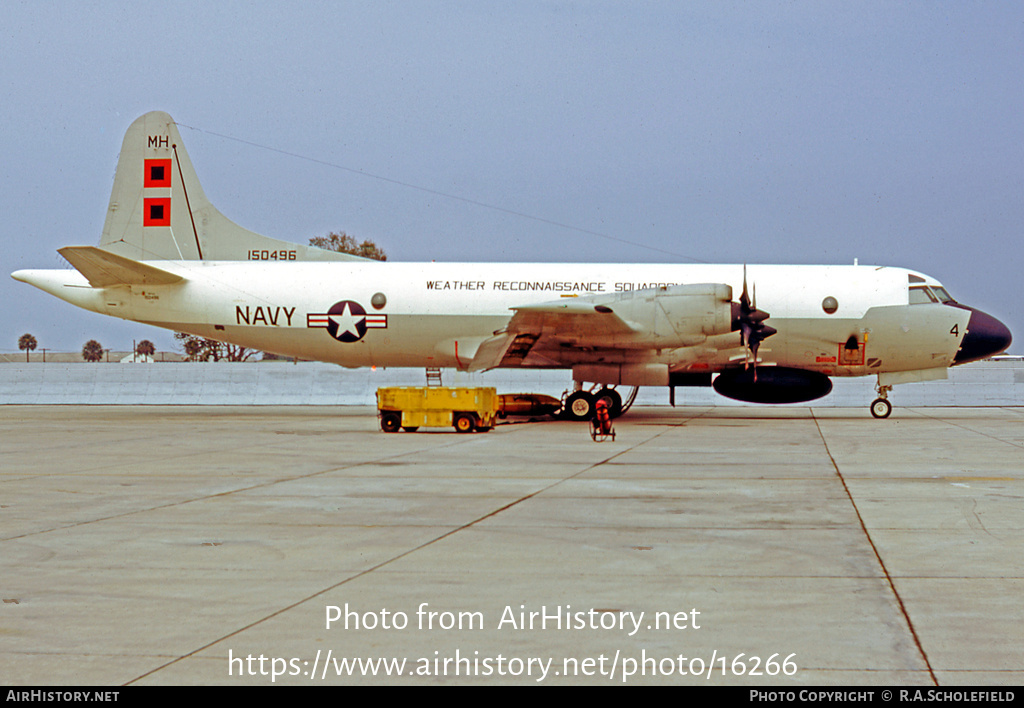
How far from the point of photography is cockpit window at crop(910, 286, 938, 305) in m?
26.2

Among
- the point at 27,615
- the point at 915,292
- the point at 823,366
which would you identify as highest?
the point at 915,292

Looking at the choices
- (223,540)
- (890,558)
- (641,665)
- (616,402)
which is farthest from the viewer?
(616,402)

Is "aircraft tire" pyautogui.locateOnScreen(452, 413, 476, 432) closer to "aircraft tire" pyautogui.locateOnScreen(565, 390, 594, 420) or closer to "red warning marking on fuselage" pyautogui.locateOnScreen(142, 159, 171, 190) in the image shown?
"aircraft tire" pyautogui.locateOnScreen(565, 390, 594, 420)

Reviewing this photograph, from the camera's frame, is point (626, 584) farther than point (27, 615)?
Yes

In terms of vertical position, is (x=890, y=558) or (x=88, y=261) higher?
(x=88, y=261)

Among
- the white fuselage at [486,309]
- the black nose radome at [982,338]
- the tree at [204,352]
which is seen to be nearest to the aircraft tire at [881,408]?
the white fuselage at [486,309]

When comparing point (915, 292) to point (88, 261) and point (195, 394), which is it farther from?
point (195, 394)

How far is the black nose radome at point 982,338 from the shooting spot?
84.7 ft

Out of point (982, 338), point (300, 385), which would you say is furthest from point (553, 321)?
point (300, 385)

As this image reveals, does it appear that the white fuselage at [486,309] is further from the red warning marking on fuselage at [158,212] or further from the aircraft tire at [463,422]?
the aircraft tire at [463,422]

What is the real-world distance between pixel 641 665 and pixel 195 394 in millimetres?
38687
